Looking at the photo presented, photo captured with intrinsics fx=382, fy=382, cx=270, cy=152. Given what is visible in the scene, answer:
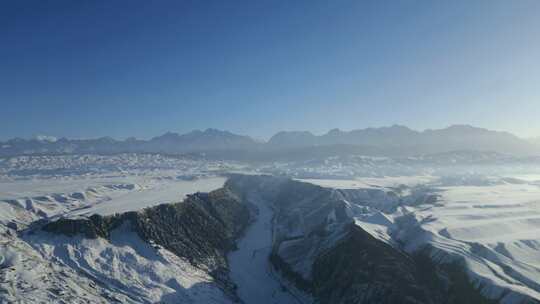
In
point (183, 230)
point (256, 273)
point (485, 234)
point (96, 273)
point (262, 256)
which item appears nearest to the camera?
point (96, 273)

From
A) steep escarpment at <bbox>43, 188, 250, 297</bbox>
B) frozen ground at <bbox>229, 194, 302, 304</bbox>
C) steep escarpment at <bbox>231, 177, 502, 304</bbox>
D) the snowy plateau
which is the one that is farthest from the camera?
steep escarpment at <bbox>43, 188, 250, 297</bbox>

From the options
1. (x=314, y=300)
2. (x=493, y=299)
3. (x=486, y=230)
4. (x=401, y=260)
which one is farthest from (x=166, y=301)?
(x=486, y=230)

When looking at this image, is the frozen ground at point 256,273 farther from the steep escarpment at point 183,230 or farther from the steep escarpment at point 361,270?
the steep escarpment at point 361,270

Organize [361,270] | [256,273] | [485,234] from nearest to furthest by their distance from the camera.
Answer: [361,270]
[485,234]
[256,273]

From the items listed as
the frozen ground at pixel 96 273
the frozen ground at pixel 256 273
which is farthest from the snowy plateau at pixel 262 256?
the frozen ground at pixel 256 273

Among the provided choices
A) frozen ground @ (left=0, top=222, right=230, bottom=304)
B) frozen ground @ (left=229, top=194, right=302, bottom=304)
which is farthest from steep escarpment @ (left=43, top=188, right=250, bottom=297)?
frozen ground @ (left=229, top=194, right=302, bottom=304)

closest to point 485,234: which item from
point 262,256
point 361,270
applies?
point 361,270

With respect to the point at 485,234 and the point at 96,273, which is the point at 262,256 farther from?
the point at 485,234

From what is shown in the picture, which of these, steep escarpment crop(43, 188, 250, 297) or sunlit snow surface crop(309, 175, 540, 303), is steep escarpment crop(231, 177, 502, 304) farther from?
Answer: steep escarpment crop(43, 188, 250, 297)
